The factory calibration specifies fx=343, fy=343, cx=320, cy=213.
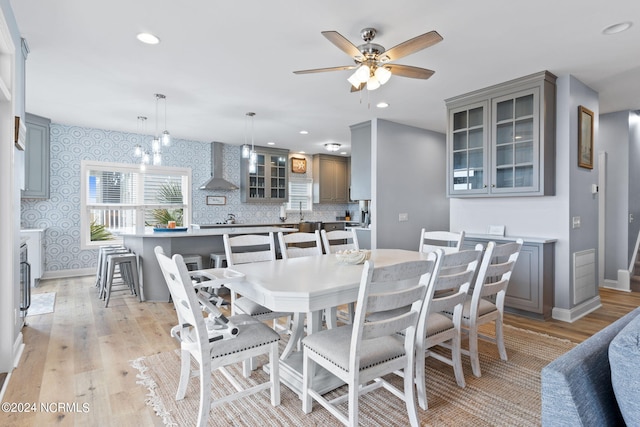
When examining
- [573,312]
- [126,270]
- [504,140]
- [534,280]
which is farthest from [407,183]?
[126,270]

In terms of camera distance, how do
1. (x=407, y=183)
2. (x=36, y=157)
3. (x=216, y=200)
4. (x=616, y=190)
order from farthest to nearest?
(x=216, y=200) < (x=407, y=183) < (x=36, y=157) < (x=616, y=190)

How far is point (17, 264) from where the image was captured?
8.55 feet

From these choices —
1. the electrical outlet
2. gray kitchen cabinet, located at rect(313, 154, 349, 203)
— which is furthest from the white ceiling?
gray kitchen cabinet, located at rect(313, 154, 349, 203)

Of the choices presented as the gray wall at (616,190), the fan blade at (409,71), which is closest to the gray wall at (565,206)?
the gray wall at (616,190)

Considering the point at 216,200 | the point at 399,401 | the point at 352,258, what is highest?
the point at 216,200

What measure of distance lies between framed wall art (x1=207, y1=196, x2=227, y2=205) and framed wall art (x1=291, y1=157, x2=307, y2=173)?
6.02 ft

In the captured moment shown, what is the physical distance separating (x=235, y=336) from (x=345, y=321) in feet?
5.81

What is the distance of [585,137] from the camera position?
3.78 meters

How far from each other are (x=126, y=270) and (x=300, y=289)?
3.95 metres

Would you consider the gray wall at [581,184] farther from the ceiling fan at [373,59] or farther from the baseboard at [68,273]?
the baseboard at [68,273]

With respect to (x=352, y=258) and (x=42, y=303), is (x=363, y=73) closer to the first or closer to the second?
(x=352, y=258)

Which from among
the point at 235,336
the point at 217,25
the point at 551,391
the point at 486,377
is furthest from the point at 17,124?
the point at 486,377

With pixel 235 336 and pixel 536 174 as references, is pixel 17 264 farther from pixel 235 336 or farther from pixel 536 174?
pixel 536 174

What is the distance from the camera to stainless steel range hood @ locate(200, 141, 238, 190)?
688 centimetres
